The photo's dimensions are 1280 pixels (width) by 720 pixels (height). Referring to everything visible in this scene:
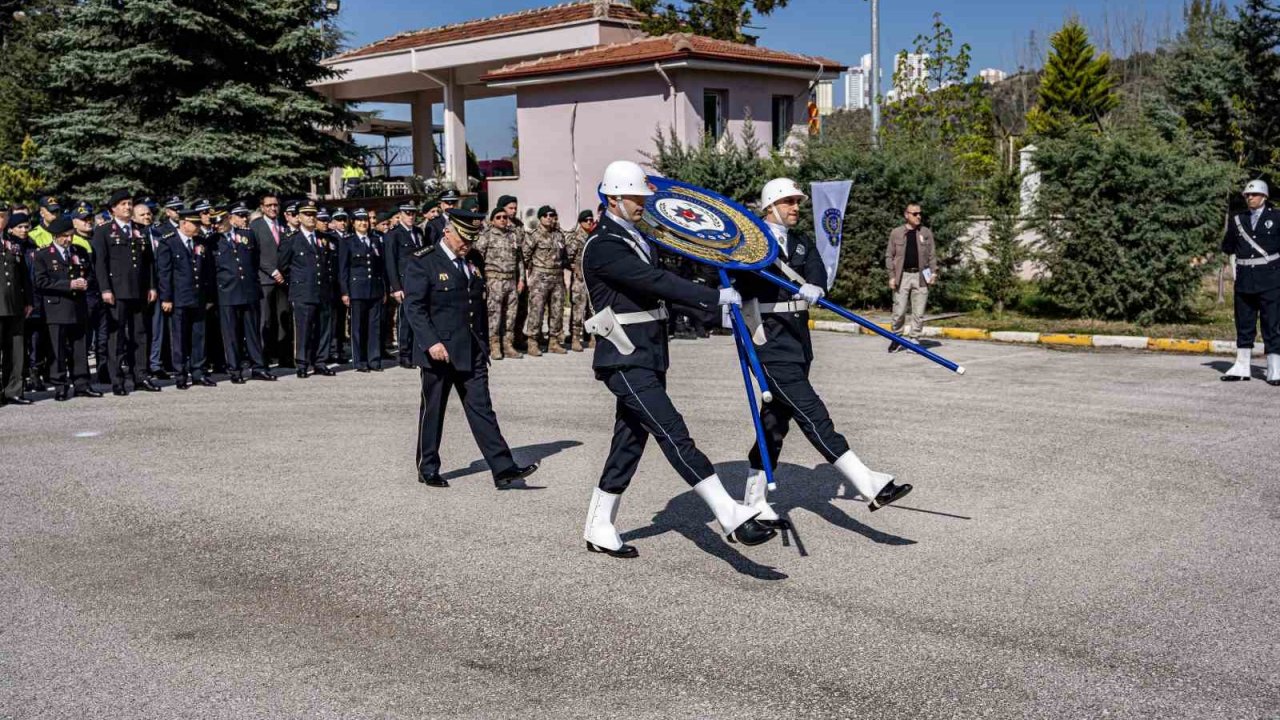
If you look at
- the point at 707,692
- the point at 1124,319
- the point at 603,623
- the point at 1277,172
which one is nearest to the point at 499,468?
the point at 603,623

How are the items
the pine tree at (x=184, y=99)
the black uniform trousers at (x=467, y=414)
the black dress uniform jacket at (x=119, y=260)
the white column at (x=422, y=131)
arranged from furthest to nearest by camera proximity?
the white column at (x=422, y=131) < the pine tree at (x=184, y=99) < the black dress uniform jacket at (x=119, y=260) < the black uniform trousers at (x=467, y=414)

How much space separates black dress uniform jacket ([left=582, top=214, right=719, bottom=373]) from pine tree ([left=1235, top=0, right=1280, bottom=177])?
2286 centimetres

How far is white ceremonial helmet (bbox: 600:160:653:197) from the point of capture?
21.4ft

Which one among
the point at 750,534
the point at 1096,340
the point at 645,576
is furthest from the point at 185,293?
the point at 1096,340

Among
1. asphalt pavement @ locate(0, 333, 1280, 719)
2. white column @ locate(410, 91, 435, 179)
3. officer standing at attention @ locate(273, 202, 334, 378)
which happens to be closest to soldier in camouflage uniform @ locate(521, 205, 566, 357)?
officer standing at attention @ locate(273, 202, 334, 378)

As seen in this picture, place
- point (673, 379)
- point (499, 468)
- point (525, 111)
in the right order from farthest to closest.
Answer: point (525, 111) → point (673, 379) → point (499, 468)

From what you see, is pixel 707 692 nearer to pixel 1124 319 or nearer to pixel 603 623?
pixel 603 623

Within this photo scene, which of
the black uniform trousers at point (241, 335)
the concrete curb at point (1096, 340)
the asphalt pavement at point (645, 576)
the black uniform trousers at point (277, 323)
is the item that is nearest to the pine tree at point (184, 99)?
the black uniform trousers at point (277, 323)

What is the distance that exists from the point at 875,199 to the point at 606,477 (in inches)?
563

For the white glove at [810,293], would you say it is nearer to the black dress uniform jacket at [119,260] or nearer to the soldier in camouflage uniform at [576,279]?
the black dress uniform jacket at [119,260]

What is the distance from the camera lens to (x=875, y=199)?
20016 mm

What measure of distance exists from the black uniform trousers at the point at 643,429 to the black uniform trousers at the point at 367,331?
8942mm

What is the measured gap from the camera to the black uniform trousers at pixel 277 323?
14875mm

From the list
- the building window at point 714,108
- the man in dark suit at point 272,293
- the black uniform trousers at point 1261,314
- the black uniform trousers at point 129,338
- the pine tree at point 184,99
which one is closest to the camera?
the black uniform trousers at point 1261,314
